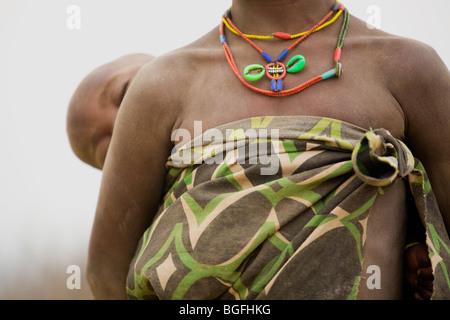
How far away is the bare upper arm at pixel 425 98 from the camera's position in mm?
1684

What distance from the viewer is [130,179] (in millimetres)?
1897

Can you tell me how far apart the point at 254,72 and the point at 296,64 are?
13cm

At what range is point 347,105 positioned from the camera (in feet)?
5.48

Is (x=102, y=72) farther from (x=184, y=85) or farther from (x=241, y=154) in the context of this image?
(x=241, y=154)

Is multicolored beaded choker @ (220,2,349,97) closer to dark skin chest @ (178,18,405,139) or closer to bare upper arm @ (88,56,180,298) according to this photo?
dark skin chest @ (178,18,405,139)

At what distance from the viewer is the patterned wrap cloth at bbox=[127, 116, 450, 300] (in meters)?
1.53

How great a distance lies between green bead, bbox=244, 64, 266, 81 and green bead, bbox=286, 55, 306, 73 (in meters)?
0.08

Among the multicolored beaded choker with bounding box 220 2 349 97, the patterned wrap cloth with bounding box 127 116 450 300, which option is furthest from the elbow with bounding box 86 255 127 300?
the multicolored beaded choker with bounding box 220 2 349 97

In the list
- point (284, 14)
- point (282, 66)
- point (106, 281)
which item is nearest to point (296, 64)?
point (282, 66)

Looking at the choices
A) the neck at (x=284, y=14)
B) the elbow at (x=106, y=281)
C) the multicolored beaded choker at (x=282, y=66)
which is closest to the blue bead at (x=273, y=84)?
the multicolored beaded choker at (x=282, y=66)

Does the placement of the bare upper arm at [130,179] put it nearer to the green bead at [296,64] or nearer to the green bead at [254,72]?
the green bead at [254,72]

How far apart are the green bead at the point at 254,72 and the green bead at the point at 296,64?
0.25 feet

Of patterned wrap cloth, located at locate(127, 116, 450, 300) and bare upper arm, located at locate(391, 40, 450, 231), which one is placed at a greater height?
bare upper arm, located at locate(391, 40, 450, 231)
